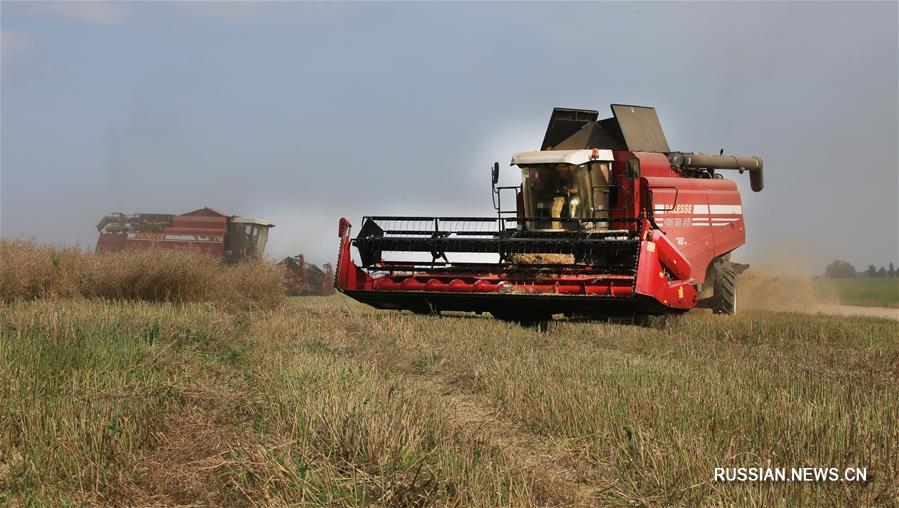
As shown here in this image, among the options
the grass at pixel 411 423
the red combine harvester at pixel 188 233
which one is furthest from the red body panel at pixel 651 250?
the red combine harvester at pixel 188 233

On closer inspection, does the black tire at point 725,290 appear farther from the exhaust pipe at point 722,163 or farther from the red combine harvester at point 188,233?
the red combine harvester at point 188,233

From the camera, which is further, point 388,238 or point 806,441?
point 388,238

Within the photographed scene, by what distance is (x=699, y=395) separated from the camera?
17.4ft

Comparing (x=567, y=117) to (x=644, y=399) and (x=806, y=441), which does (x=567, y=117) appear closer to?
(x=644, y=399)

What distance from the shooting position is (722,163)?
14.2 meters

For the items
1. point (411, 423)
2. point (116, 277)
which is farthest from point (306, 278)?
point (411, 423)

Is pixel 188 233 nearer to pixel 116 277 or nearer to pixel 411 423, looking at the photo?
pixel 116 277

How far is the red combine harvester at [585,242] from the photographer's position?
10.2m

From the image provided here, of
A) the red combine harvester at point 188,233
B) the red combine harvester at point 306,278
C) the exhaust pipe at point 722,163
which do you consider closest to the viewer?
the exhaust pipe at point 722,163

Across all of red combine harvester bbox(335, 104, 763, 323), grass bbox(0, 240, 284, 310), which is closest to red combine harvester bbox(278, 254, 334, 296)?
grass bbox(0, 240, 284, 310)

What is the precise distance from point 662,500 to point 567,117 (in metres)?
10.8

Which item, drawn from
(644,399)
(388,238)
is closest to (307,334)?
(388,238)

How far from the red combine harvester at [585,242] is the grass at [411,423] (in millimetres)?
2144

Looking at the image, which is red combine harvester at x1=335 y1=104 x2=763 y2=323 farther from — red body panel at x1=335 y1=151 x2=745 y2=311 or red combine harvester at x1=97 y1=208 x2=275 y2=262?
red combine harvester at x1=97 y1=208 x2=275 y2=262
